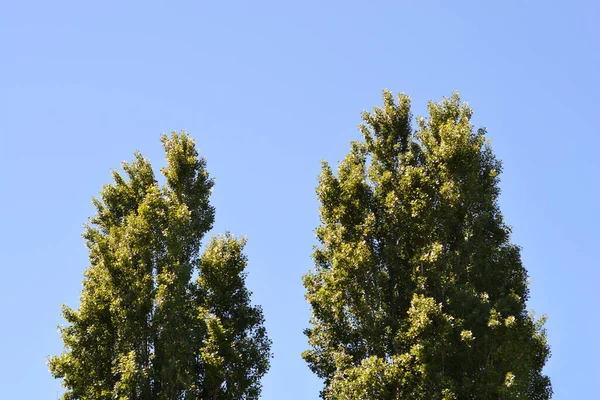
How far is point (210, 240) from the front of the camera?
24969mm

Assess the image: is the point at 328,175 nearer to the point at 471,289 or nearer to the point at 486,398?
the point at 471,289

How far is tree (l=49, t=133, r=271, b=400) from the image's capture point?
21.4 m

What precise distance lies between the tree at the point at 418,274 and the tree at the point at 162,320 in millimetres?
2824

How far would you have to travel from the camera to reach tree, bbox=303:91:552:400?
20047mm

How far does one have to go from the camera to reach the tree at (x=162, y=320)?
2144cm

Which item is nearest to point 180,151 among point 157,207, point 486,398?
point 157,207

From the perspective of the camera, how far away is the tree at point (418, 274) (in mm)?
20047

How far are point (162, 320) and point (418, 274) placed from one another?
344 inches

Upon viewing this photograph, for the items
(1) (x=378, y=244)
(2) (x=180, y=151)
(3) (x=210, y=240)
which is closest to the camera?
(1) (x=378, y=244)

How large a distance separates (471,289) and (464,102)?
834 cm

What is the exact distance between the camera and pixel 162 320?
71.9ft

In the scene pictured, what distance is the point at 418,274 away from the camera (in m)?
21.8

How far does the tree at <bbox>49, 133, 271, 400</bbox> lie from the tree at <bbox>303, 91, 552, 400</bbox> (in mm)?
2824

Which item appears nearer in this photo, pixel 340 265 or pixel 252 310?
pixel 340 265
